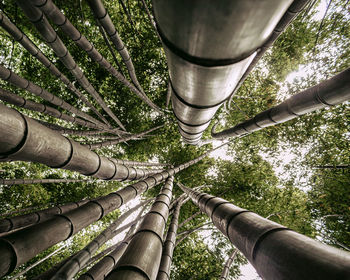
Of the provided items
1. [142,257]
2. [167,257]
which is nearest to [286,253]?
[142,257]

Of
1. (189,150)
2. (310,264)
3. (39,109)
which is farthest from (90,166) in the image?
(189,150)

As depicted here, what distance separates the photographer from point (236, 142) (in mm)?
9023

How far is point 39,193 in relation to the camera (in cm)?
859

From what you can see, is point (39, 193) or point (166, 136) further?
point (166, 136)

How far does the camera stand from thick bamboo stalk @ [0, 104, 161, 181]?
0.95 m

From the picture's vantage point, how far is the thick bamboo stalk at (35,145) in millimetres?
955

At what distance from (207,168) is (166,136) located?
3495mm

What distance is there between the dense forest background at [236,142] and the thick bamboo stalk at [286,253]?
348 centimetres

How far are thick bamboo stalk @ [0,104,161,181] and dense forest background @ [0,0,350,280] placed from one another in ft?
12.9

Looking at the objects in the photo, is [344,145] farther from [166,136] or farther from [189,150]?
[166,136]

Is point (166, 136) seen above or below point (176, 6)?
above

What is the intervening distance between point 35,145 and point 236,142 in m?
9.24

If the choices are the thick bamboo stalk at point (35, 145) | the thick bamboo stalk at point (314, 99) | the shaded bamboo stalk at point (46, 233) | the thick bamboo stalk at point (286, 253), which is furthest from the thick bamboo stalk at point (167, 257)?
the thick bamboo stalk at point (314, 99)

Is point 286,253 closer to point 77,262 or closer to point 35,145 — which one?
point 35,145
